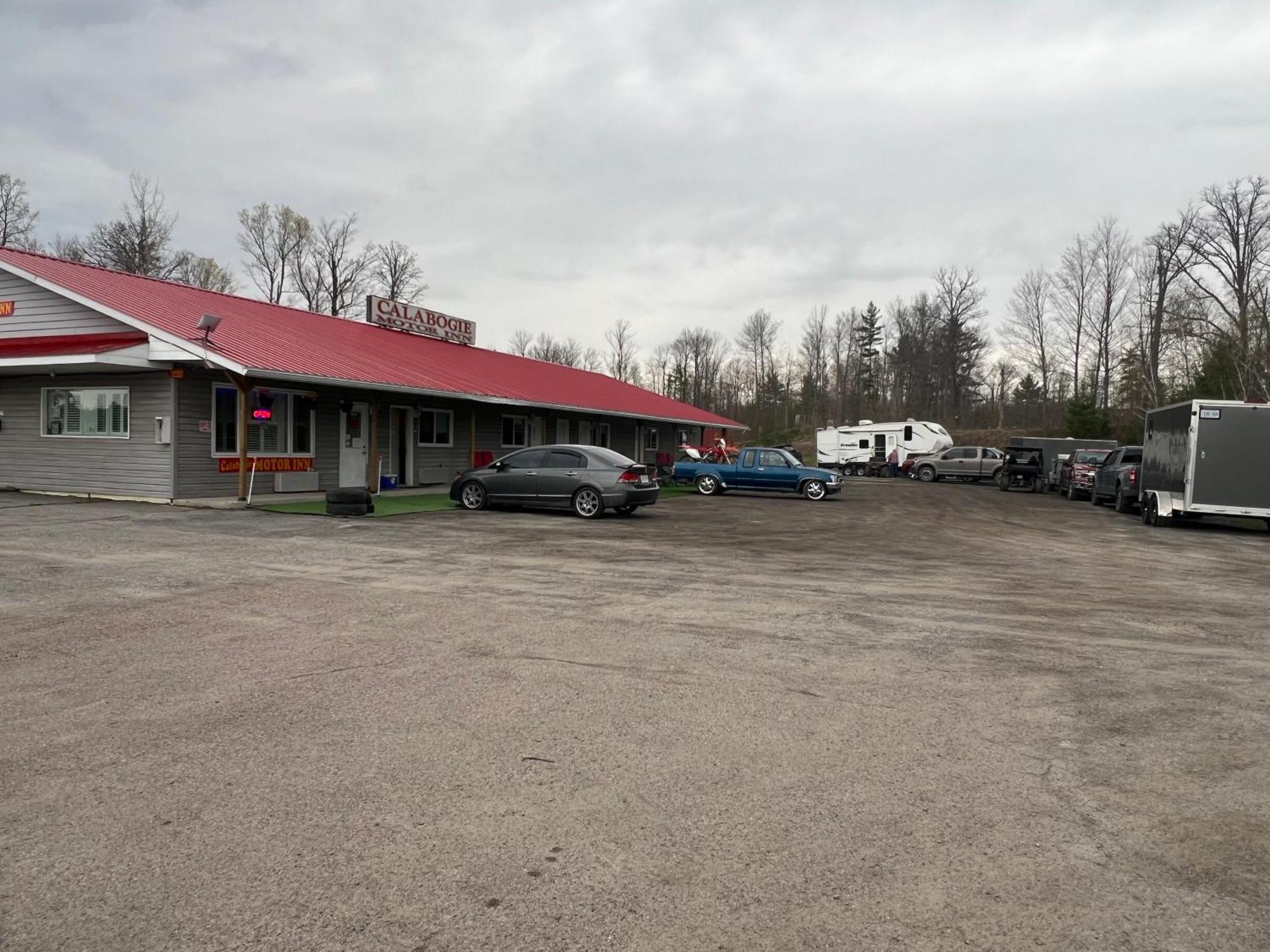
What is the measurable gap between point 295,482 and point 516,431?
36.0 feet

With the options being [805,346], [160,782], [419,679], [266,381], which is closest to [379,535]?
[266,381]

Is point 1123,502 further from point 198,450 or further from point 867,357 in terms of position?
point 867,357

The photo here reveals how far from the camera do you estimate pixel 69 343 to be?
18094 millimetres

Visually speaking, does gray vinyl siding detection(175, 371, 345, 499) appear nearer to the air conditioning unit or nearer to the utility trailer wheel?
the air conditioning unit

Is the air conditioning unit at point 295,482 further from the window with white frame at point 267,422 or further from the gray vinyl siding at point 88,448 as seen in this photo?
the gray vinyl siding at point 88,448

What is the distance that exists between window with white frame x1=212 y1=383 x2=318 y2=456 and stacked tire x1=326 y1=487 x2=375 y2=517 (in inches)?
93.7

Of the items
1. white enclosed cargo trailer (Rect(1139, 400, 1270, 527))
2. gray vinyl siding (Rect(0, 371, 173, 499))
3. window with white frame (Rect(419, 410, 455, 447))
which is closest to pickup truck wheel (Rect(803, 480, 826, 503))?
white enclosed cargo trailer (Rect(1139, 400, 1270, 527))

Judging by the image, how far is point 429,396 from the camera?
2378 centimetres

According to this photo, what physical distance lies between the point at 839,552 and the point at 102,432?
1540 cm

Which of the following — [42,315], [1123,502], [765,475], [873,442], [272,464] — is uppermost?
→ [42,315]

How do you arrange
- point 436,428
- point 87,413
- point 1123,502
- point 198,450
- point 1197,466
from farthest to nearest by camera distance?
1. point 436,428
2. point 1123,502
3. point 87,413
4. point 1197,466
5. point 198,450

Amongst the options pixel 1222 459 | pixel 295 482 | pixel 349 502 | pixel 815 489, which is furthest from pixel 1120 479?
pixel 295 482

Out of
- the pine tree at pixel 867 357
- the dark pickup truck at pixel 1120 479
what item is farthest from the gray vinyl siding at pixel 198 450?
the pine tree at pixel 867 357

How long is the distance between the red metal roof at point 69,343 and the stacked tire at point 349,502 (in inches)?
203
